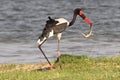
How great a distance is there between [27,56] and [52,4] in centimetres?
1467

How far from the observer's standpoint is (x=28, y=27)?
22.2 meters

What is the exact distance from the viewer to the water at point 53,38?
630 inches

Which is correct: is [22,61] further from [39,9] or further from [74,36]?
[39,9]

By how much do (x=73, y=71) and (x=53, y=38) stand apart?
7933mm

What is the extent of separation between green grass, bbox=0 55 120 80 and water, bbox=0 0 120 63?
2436mm

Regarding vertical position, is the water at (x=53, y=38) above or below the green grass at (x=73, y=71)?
below

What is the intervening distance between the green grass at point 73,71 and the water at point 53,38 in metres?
2.44

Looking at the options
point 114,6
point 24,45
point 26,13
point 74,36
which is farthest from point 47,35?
point 114,6

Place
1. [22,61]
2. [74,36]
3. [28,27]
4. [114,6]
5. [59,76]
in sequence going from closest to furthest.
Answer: [59,76] → [22,61] → [74,36] → [28,27] → [114,6]

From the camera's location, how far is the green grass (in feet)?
32.7

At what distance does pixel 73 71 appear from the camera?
10.8 metres

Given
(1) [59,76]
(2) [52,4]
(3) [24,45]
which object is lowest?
(2) [52,4]

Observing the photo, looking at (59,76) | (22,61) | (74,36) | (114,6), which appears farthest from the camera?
→ (114,6)

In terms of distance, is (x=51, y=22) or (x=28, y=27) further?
(x=28, y=27)
